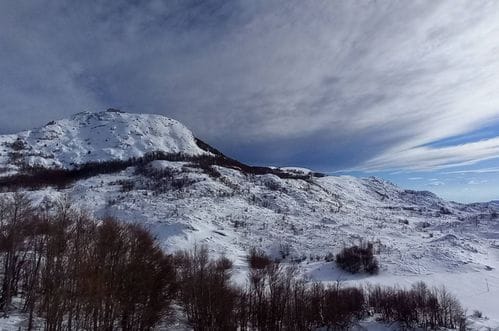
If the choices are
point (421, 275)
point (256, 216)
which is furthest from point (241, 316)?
point (256, 216)

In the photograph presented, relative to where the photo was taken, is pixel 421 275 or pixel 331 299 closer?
pixel 331 299

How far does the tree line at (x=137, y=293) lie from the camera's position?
27.0 m

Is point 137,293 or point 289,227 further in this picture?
point 289,227

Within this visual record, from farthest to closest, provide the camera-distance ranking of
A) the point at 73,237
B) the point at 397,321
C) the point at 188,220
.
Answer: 1. the point at 188,220
2. the point at 397,321
3. the point at 73,237

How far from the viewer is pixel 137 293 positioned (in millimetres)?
31172

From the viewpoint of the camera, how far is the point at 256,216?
360 ft

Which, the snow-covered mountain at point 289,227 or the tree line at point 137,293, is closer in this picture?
the tree line at point 137,293

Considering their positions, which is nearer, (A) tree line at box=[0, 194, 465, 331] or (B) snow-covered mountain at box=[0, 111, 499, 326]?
(A) tree line at box=[0, 194, 465, 331]

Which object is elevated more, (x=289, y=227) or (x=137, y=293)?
(x=289, y=227)

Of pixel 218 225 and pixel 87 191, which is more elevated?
pixel 87 191

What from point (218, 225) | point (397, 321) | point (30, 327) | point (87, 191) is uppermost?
point (87, 191)

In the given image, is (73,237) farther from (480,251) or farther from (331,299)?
(480,251)

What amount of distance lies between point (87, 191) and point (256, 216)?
244ft

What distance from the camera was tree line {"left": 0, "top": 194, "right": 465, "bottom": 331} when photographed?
27.0 metres
